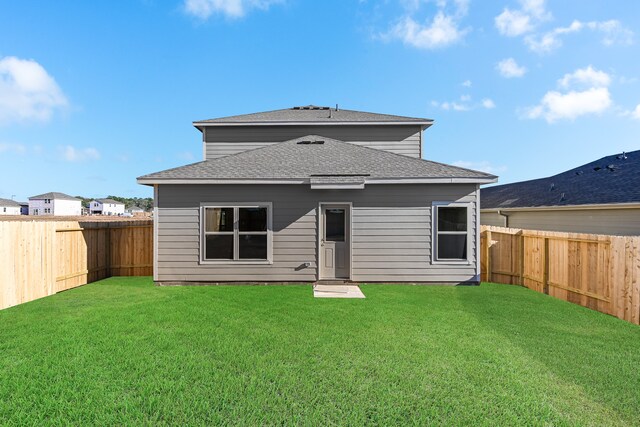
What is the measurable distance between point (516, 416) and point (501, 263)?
22.8ft

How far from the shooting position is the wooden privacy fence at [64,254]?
6.51 m

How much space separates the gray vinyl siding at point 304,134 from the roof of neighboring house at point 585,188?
23.7ft

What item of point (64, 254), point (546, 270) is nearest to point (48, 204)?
point (64, 254)

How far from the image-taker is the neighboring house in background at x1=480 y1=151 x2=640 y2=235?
34.6 feet

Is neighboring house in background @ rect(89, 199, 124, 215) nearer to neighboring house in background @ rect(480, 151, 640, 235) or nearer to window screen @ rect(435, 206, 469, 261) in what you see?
neighboring house in background @ rect(480, 151, 640, 235)

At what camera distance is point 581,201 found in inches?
473

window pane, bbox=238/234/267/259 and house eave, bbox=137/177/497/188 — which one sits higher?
house eave, bbox=137/177/497/188

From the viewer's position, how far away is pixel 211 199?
8.23 meters

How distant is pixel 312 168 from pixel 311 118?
4.12 meters

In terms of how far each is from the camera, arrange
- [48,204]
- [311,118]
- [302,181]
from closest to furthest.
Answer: [302,181] → [311,118] → [48,204]

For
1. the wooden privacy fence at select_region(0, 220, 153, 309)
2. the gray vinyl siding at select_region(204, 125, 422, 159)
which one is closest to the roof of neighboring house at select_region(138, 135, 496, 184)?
the gray vinyl siding at select_region(204, 125, 422, 159)

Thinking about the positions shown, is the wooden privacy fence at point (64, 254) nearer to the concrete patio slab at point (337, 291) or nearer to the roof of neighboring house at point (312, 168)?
the roof of neighboring house at point (312, 168)

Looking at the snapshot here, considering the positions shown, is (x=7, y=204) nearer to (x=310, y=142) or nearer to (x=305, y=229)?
(x=310, y=142)

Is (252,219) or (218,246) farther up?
(252,219)
